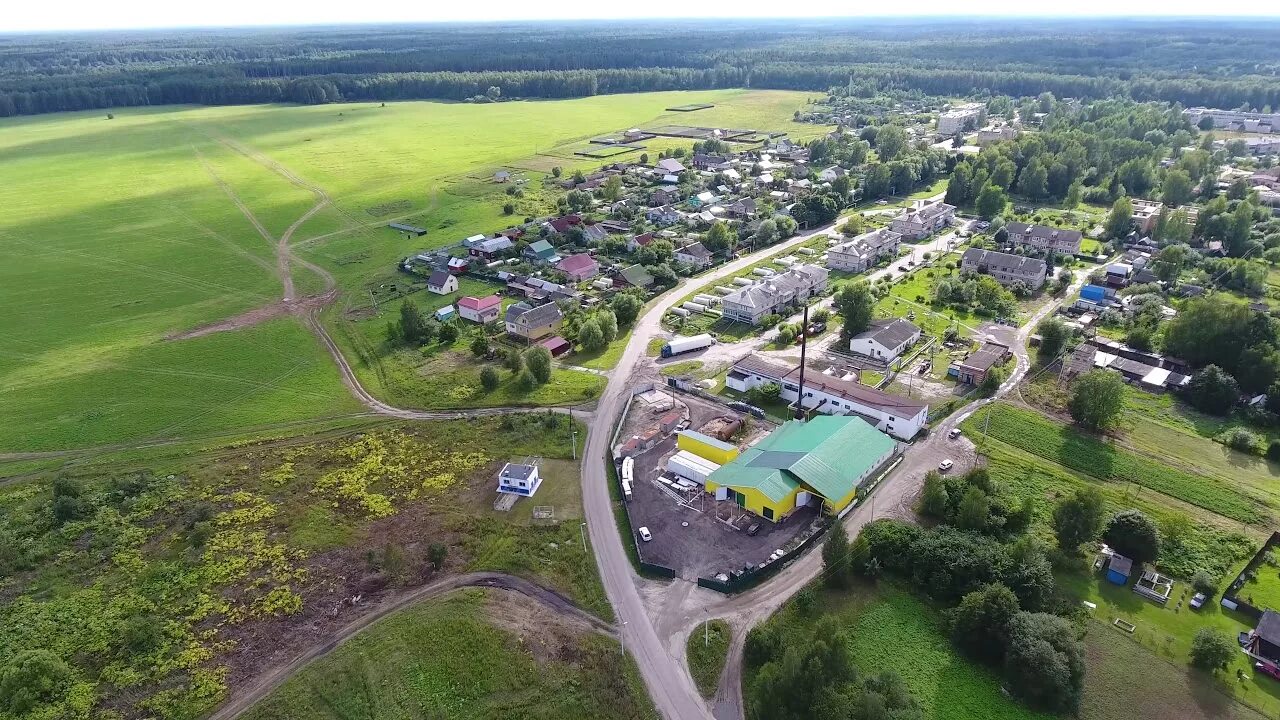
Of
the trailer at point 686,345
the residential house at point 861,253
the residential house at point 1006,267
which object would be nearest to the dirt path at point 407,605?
the trailer at point 686,345

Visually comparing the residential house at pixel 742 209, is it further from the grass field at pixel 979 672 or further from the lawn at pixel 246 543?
the grass field at pixel 979 672

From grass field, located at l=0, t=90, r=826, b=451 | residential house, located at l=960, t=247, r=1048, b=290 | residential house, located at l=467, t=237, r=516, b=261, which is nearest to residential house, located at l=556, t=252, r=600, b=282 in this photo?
residential house, located at l=467, t=237, r=516, b=261

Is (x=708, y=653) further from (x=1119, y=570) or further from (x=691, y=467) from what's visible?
(x=1119, y=570)

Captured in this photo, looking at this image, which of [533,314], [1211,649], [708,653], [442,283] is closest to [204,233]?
[442,283]

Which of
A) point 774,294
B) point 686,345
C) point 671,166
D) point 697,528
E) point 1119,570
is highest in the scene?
point 671,166

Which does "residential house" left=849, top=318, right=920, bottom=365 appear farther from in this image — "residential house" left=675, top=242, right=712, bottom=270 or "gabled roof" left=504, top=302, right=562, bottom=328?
"gabled roof" left=504, top=302, right=562, bottom=328

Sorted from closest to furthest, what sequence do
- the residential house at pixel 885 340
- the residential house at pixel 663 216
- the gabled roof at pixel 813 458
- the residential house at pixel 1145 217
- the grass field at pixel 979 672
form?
the grass field at pixel 979 672 < the gabled roof at pixel 813 458 < the residential house at pixel 885 340 < the residential house at pixel 1145 217 < the residential house at pixel 663 216
